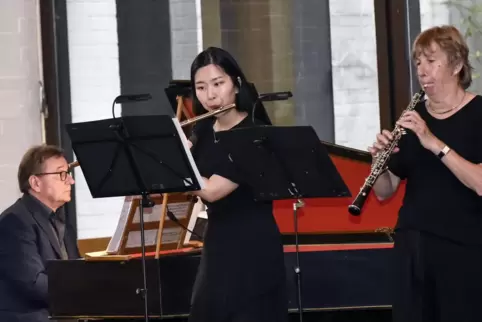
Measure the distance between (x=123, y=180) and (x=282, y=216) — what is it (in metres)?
1.15

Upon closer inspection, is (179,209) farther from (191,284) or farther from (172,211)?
(191,284)

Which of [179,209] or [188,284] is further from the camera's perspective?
[179,209]

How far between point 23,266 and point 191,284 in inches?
31.6

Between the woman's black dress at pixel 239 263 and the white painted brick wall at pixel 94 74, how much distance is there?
109 inches

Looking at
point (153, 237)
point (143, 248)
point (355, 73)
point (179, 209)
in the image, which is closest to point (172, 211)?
point (179, 209)

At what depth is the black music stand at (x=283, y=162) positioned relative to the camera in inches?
124

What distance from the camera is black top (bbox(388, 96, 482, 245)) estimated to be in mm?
2992

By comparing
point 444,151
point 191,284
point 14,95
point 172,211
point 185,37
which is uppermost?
point 185,37

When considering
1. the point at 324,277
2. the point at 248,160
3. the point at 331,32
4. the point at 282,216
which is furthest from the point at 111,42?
the point at 248,160

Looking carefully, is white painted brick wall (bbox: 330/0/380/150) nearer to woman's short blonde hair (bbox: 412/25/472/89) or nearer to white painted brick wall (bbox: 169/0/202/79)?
white painted brick wall (bbox: 169/0/202/79)

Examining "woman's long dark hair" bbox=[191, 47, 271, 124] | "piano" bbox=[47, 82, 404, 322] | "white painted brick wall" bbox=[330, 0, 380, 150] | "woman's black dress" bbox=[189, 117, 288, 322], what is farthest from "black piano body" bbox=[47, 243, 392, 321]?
"white painted brick wall" bbox=[330, 0, 380, 150]

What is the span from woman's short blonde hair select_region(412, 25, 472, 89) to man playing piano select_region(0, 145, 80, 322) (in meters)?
1.92

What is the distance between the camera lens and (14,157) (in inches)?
225

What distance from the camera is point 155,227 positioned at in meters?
3.96
